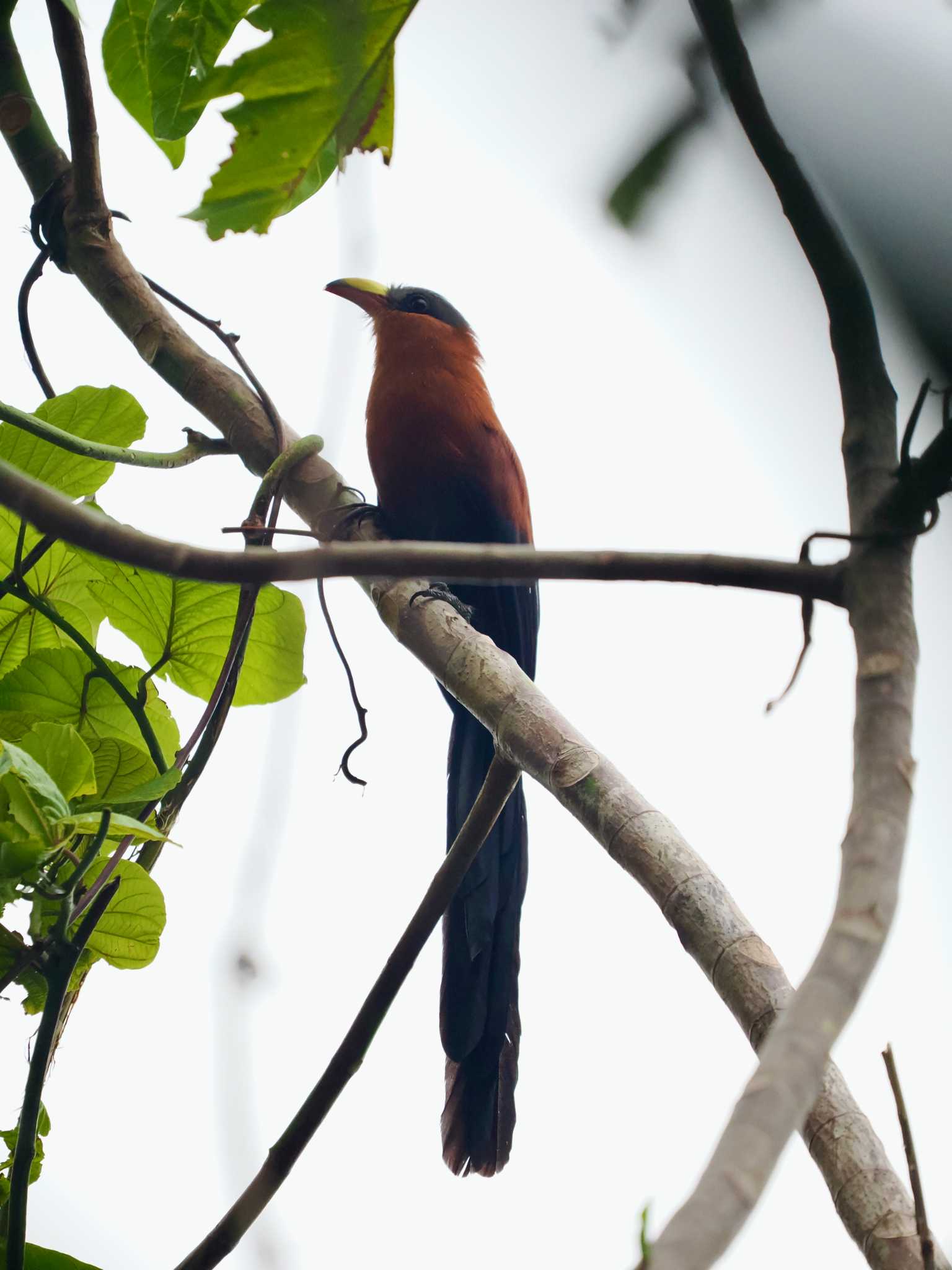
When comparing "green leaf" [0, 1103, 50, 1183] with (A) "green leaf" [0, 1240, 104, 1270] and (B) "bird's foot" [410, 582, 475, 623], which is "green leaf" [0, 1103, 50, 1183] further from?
(B) "bird's foot" [410, 582, 475, 623]

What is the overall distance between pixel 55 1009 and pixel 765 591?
64cm

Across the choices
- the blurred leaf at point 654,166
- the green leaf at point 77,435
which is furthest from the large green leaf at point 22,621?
the blurred leaf at point 654,166

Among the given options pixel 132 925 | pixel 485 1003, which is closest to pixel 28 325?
pixel 132 925

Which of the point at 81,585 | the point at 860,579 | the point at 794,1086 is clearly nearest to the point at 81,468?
the point at 81,585

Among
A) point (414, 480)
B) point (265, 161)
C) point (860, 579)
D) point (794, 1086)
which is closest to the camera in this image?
point (794, 1086)

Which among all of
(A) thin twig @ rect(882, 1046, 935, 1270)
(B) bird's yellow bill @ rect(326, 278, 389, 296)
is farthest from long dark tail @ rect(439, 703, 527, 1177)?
(B) bird's yellow bill @ rect(326, 278, 389, 296)

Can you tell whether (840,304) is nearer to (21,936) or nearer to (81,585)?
(21,936)

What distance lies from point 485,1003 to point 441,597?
61cm

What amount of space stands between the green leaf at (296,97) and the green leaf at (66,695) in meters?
0.45

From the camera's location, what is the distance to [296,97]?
3.14 feet

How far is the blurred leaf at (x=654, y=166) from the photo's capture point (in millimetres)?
469

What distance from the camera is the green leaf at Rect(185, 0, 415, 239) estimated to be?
878 millimetres

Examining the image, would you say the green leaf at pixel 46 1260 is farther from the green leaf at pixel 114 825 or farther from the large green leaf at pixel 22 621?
the large green leaf at pixel 22 621

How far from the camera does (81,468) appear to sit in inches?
49.1
